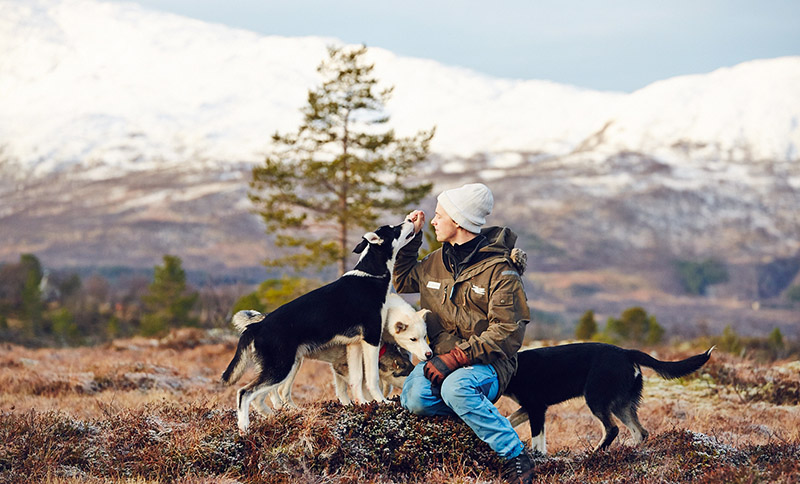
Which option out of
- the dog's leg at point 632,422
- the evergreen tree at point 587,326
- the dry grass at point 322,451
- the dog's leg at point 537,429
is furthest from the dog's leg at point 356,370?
the evergreen tree at point 587,326

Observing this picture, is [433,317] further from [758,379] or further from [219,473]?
[758,379]

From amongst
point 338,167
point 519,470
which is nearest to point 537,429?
point 519,470

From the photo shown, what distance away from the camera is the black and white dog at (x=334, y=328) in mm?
6438

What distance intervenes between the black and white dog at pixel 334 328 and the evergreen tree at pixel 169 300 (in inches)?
1888

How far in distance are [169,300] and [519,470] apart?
55.3 m

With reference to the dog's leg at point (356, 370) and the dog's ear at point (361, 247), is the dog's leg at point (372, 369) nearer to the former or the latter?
the dog's leg at point (356, 370)

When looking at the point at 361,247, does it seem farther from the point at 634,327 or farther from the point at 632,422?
the point at 634,327

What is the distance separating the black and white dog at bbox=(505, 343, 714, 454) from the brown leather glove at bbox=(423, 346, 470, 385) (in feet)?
3.86

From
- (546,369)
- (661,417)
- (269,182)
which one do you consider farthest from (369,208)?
(546,369)

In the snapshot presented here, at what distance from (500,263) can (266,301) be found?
30.4 meters

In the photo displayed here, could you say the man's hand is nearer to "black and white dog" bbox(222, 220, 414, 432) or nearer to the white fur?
"black and white dog" bbox(222, 220, 414, 432)

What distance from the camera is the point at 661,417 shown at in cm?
1053

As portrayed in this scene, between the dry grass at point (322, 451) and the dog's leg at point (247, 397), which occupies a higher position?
the dog's leg at point (247, 397)

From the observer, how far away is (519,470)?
20.0 feet
